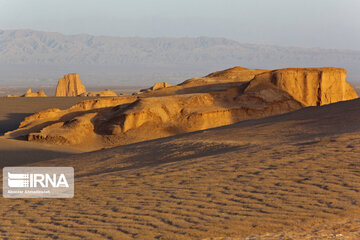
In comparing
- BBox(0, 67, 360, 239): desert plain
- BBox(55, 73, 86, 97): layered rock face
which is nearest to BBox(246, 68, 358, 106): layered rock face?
BBox(0, 67, 360, 239): desert plain

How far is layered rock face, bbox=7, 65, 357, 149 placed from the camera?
900 inches

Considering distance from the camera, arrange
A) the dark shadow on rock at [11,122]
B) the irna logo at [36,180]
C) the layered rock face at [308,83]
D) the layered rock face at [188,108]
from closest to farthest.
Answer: the irna logo at [36,180], the layered rock face at [188,108], the layered rock face at [308,83], the dark shadow on rock at [11,122]

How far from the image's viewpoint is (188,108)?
80.0 ft

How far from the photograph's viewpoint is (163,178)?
Result: 8875 millimetres

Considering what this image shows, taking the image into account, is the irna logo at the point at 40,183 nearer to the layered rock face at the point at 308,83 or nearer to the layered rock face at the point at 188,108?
the layered rock face at the point at 188,108

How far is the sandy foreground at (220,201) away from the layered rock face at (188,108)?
36.1 ft

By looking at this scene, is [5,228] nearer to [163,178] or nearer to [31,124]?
[163,178]

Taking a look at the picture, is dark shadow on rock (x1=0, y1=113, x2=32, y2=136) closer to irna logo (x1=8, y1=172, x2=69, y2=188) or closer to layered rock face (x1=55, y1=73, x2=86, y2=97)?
irna logo (x1=8, y1=172, x2=69, y2=188)

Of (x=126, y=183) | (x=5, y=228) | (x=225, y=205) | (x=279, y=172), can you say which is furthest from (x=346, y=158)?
(x=5, y=228)

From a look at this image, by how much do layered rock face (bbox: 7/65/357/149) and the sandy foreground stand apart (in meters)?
11.0

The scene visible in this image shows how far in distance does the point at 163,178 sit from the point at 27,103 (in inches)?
1721

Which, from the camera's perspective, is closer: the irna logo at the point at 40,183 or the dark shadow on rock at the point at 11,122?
the irna logo at the point at 40,183

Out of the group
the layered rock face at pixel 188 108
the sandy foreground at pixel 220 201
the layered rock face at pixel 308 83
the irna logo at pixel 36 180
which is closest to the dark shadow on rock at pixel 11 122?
the layered rock face at pixel 188 108

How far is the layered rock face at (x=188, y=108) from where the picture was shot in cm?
2286
